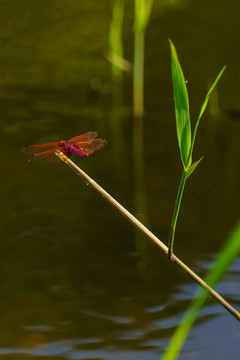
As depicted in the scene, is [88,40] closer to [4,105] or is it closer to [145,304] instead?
[4,105]

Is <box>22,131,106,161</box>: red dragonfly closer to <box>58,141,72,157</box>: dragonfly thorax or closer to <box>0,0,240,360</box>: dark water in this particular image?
<box>58,141,72,157</box>: dragonfly thorax

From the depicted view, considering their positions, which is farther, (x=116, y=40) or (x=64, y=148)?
(x=116, y=40)

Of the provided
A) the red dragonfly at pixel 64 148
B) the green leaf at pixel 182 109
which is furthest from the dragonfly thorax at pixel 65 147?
the green leaf at pixel 182 109

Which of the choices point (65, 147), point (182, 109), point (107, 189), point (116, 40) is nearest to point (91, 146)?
point (65, 147)

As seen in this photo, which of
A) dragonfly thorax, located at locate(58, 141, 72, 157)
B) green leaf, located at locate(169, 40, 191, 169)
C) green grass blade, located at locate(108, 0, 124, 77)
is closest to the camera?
green leaf, located at locate(169, 40, 191, 169)

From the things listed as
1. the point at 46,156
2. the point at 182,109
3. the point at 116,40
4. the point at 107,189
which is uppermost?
the point at 116,40

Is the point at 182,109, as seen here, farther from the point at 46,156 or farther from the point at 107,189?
the point at 107,189

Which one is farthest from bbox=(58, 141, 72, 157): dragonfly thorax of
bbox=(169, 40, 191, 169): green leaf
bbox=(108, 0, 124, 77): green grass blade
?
bbox=(108, 0, 124, 77): green grass blade
